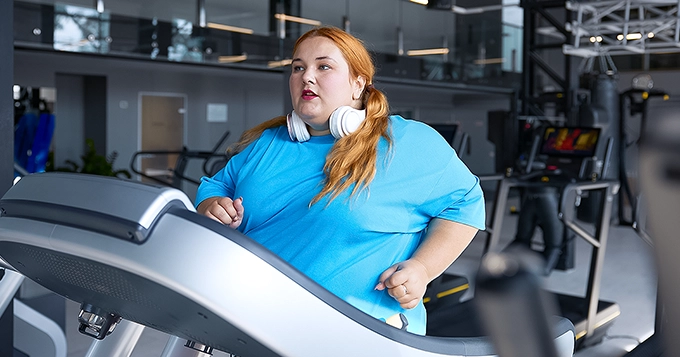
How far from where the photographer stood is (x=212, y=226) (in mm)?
737

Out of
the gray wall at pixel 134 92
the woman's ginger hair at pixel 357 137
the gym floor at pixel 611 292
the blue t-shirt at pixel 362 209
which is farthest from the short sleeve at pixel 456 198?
the gray wall at pixel 134 92

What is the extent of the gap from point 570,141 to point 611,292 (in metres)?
1.32

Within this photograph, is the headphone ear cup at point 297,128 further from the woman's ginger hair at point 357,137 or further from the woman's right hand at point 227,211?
the woman's right hand at point 227,211

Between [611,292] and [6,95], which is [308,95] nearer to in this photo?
[6,95]

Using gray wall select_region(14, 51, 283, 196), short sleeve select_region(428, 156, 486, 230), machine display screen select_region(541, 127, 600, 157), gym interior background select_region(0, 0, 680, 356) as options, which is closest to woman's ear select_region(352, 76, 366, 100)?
short sleeve select_region(428, 156, 486, 230)

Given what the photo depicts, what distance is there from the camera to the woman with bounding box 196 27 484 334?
4.21 feet

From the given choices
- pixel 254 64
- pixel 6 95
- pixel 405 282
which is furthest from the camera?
pixel 254 64

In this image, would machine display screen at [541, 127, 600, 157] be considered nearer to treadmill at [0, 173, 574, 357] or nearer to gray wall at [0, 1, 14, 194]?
gray wall at [0, 1, 14, 194]

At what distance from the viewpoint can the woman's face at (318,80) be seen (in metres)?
1.35

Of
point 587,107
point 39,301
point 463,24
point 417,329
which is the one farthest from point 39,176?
point 463,24

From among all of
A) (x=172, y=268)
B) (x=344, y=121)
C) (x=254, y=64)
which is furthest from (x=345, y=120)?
(x=254, y=64)

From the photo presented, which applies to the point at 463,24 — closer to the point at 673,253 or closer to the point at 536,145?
the point at 536,145

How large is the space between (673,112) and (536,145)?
6.26 metres

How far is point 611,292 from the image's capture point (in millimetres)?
5047
